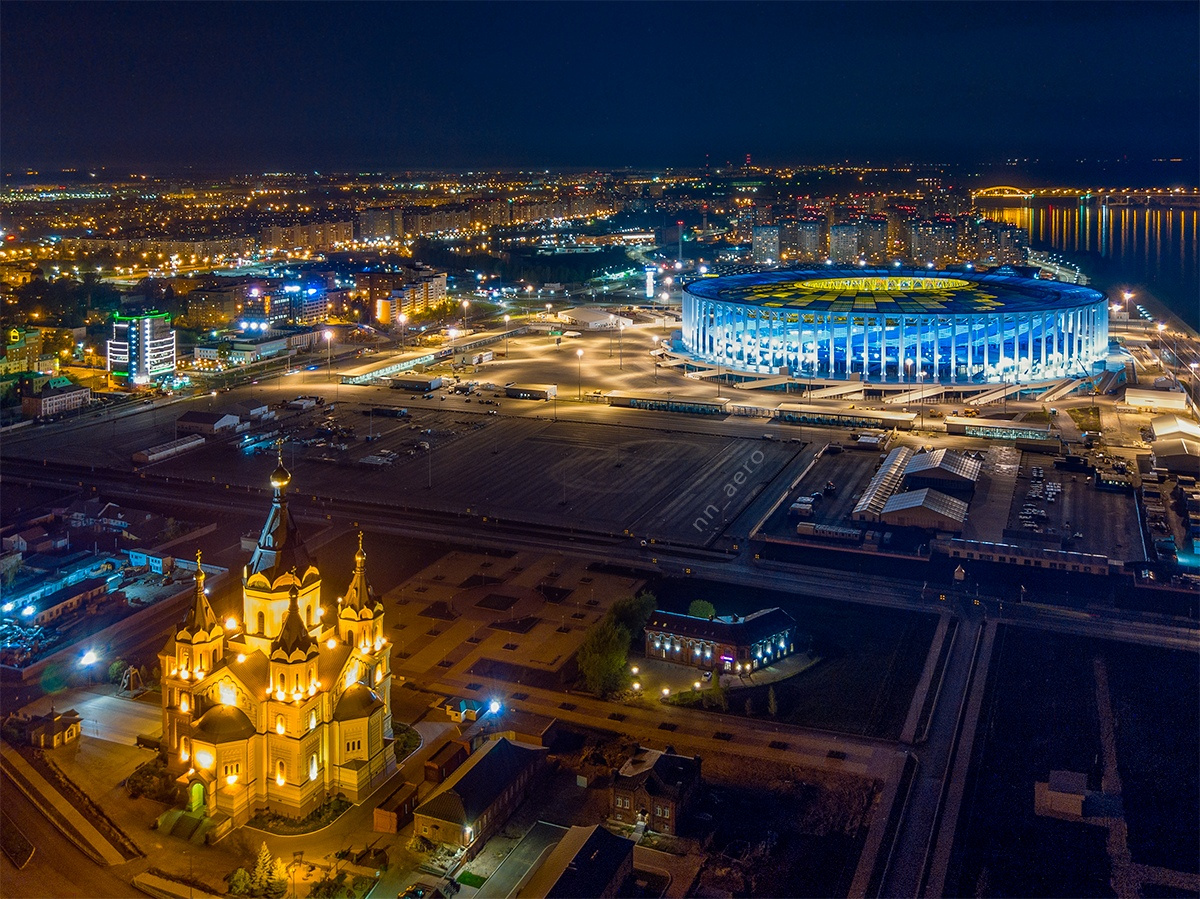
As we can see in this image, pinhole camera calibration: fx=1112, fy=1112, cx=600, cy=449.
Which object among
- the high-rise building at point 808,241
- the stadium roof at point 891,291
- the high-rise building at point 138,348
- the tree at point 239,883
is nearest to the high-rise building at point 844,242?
the high-rise building at point 808,241

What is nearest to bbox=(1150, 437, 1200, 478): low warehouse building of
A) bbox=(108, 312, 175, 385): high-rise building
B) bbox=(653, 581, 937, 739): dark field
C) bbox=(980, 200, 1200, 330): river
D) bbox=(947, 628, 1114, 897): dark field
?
bbox=(947, 628, 1114, 897): dark field

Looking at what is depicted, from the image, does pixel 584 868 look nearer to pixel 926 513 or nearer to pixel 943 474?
pixel 926 513

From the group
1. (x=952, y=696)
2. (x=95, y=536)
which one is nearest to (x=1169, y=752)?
(x=952, y=696)

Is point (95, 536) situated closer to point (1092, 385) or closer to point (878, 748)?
point (878, 748)

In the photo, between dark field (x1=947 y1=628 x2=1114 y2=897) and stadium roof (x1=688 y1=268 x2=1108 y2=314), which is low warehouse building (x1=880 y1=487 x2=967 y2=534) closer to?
dark field (x1=947 y1=628 x2=1114 y2=897)

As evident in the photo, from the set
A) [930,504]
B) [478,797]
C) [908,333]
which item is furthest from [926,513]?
[908,333]

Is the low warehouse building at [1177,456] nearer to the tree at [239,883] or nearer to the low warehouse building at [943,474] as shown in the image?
the low warehouse building at [943,474]
